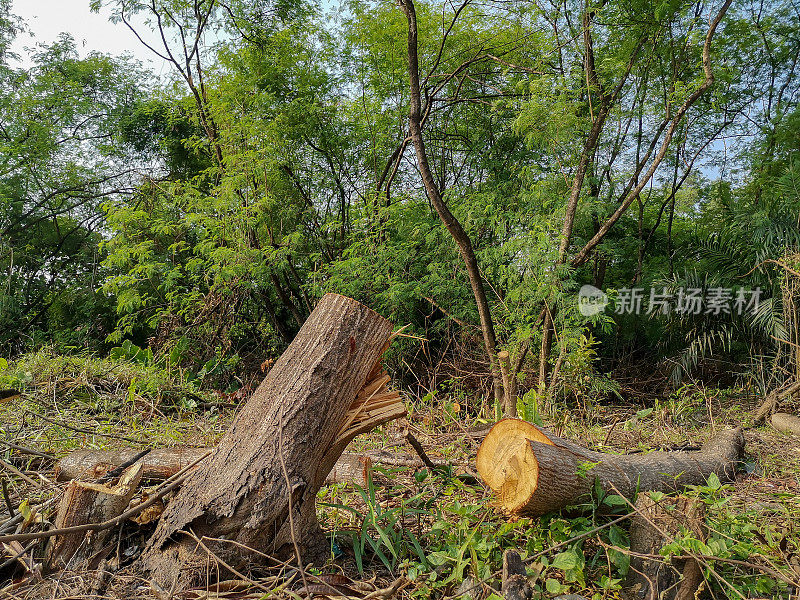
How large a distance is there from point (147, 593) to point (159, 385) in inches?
159

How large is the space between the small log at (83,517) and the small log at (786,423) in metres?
4.74

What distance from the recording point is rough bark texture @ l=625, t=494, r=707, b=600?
1941 mm

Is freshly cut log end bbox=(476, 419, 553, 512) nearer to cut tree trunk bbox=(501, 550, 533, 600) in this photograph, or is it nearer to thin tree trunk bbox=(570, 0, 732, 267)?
cut tree trunk bbox=(501, 550, 533, 600)

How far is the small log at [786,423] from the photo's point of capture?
4.58 meters

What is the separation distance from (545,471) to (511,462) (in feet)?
0.49

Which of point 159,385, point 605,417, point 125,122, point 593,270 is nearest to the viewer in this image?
point 605,417

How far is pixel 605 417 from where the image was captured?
206 inches

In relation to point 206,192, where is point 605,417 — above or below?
below

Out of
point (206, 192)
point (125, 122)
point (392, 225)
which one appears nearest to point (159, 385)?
point (392, 225)

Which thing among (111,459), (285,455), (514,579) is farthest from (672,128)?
(111,459)

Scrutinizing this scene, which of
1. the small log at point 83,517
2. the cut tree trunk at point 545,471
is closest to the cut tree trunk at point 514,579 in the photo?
the cut tree trunk at point 545,471

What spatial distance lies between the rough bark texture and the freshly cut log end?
397 mm

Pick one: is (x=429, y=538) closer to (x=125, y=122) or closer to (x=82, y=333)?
A: (x=82, y=333)

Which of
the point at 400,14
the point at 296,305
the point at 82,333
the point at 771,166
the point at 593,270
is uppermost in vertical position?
the point at 400,14
